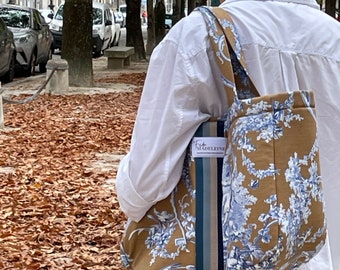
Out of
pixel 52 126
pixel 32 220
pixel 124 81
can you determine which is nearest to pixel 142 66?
pixel 124 81

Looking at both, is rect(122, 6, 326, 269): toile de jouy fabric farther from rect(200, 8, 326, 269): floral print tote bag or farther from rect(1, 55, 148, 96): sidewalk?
rect(1, 55, 148, 96): sidewalk

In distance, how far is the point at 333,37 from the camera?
244 centimetres

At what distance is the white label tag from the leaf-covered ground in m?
3.12

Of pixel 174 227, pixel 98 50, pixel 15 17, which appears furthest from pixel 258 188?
pixel 98 50

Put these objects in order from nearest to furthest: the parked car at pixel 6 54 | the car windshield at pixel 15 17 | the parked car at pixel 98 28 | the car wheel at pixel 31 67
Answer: the parked car at pixel 6 54 < the car wheel at pixel 31 67 < the car windshield at pixel 15 17 < the parked car at pixel 98 28

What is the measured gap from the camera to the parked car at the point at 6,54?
17391 millimetres

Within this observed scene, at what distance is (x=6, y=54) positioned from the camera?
17.6m

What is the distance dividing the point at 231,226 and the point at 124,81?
56.8 feet

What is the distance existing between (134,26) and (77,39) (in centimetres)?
941

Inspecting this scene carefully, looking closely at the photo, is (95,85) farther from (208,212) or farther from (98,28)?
(208,212)

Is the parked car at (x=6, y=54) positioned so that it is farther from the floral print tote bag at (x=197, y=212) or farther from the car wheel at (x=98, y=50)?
the floral print tote bag at (x=197, y=212)

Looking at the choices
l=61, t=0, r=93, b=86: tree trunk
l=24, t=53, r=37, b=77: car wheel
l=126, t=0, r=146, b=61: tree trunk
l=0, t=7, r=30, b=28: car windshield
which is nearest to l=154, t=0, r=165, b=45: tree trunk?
l=126, t=0, r=146, b=61: tree trunk

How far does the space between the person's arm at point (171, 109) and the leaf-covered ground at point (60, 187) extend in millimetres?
3042

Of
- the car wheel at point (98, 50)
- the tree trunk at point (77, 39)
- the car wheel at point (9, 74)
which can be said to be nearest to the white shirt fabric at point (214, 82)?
the tree trunk at point (77, 39)
